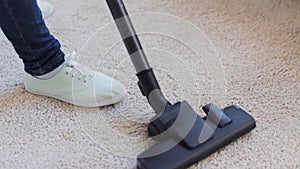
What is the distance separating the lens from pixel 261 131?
3.96 feet

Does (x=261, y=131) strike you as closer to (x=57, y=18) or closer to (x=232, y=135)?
(x=232, y=135)

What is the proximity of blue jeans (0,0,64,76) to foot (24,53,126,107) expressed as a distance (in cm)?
3

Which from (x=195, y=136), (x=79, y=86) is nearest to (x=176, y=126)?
(x=195, y=136)

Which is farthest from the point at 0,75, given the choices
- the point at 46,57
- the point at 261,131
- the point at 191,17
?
the point at 261,131

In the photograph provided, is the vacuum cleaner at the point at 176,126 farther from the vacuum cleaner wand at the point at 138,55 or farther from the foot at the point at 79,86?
the foot at the point at 79,86

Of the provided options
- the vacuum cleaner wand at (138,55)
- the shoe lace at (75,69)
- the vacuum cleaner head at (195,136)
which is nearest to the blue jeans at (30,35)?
the shoe lace at (75,69)

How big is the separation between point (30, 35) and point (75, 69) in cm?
16

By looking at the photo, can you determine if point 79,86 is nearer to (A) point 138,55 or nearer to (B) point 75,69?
(B) point 75,69

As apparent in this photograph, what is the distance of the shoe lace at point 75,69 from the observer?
1.36 meters

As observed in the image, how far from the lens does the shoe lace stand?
136 cm

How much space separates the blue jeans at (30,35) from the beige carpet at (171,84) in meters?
0.11

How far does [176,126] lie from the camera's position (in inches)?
44.4

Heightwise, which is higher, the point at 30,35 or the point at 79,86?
the point at 30,35

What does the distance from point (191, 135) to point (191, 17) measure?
67 centimetres
